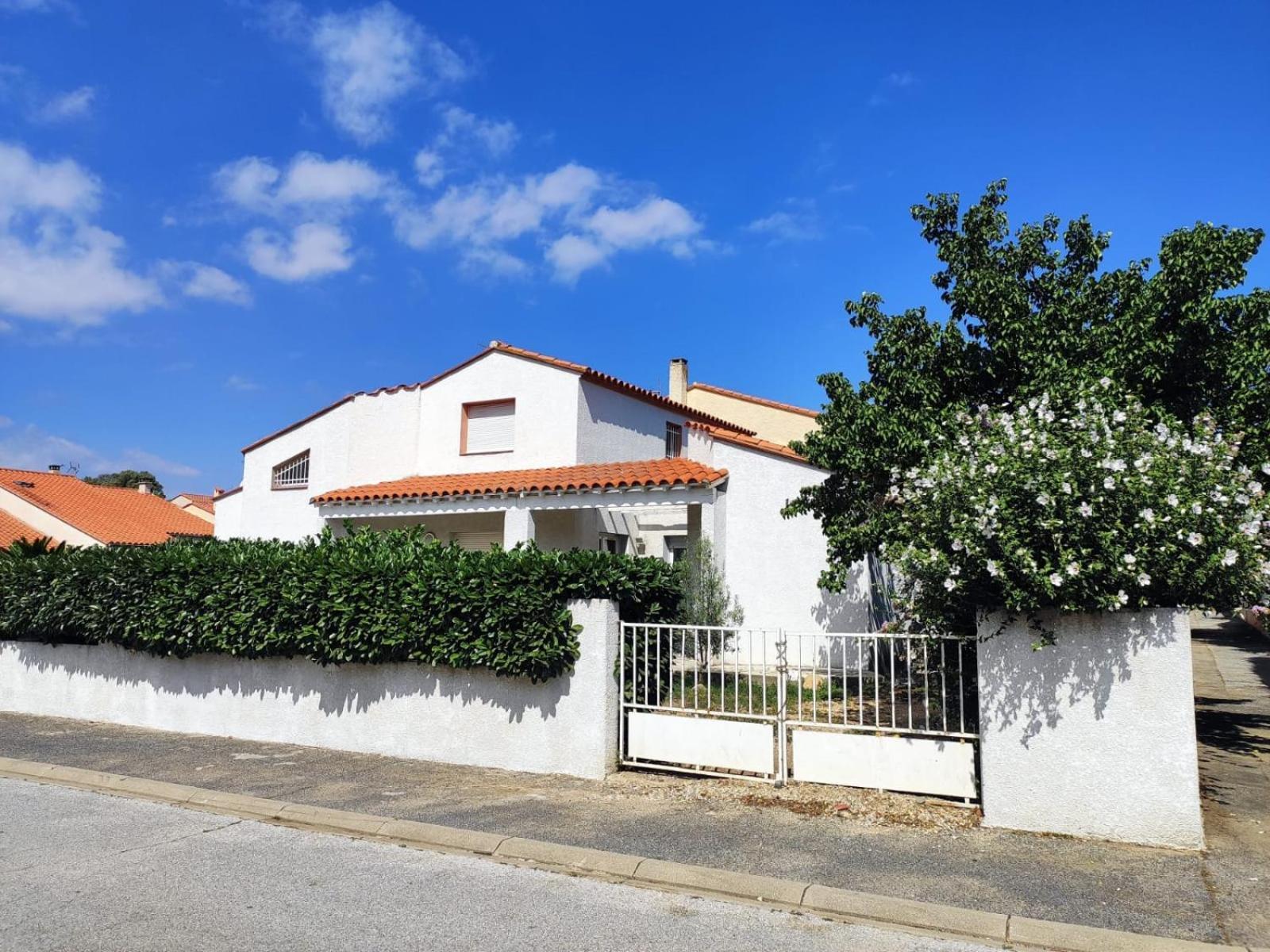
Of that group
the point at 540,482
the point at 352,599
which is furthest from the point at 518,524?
the point at 352,599

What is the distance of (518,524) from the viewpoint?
15289 millimetres

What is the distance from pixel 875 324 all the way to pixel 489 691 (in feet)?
18.4

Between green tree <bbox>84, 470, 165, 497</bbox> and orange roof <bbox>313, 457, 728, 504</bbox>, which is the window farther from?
green tree <bbox>84, 470, 165, 497</bbox>

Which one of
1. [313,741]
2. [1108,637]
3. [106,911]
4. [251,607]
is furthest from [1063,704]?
[251,607]

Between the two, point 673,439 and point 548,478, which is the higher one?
point 673,439

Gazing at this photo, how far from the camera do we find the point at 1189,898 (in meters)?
4.87

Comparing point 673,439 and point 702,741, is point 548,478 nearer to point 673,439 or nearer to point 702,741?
point 673,439

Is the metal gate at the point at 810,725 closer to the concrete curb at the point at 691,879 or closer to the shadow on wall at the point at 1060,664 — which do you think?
the shadow on wall at the point at 1060,664

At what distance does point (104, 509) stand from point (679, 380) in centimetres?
2400

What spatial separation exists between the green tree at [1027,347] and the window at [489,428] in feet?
31.5

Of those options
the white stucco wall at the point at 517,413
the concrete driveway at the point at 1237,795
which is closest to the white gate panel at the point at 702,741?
the concrete driveway at the point at 1237,795

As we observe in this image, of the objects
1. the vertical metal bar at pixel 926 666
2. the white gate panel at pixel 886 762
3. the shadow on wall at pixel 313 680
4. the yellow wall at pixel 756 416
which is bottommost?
the white gate panel at pixel 886 762

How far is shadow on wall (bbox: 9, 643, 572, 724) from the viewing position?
26.3 feet

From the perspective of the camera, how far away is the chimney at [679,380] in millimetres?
27109
